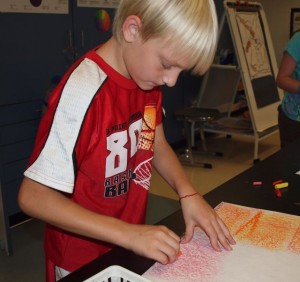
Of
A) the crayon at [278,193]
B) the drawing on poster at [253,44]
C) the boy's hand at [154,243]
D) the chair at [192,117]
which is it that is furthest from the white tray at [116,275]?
the drawing on poster at [253,44]

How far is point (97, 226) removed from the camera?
0.73 metres

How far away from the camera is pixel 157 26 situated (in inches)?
28.7

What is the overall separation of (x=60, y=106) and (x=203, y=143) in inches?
134

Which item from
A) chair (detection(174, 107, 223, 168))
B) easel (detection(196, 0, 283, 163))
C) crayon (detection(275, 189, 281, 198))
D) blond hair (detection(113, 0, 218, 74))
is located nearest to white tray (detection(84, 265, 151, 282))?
blond hair (detection(113, 0, 218, 74))

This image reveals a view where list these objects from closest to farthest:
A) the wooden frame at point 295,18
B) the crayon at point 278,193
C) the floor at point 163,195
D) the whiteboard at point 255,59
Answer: the crayon at point 278,193 → the floor at point 163,195 → the whiteboard at point 255,59 → the wooden frame at point 295,18

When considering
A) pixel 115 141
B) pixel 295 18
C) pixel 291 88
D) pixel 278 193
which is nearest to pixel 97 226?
pixel 115 141

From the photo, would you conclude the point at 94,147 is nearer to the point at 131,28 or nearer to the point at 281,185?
the point at 131,28

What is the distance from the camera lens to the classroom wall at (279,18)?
5.04 meters

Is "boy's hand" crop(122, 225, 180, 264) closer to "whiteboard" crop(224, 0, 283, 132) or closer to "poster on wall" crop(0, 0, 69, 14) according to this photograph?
"poster on wall" crop(0, 0, 69, 14)

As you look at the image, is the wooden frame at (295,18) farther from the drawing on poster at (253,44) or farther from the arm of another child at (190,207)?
the arm of another child at (190,207)

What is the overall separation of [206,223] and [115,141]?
26 cm

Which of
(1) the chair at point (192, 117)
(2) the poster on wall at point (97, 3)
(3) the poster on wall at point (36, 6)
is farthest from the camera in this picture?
(1) the chair at point (192, 117)

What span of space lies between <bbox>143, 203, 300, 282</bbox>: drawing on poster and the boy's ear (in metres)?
0.43

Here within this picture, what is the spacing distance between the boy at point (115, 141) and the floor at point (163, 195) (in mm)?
1163
